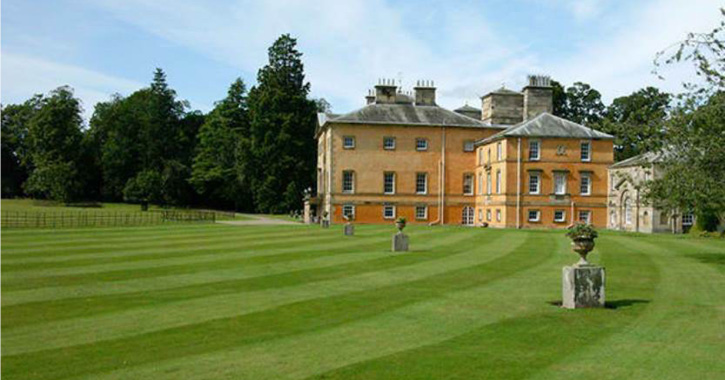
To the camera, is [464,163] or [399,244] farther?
[464,163]

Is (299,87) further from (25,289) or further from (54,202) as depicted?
(25,289)

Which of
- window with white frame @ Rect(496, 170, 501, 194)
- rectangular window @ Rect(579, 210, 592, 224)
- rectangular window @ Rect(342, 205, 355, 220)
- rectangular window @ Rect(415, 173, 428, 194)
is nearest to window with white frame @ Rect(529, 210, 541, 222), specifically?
window with white frame @ Rect(496, 170, 501, 194)

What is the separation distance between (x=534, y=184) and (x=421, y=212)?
10497 millimetres

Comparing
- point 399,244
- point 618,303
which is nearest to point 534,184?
point 399,244

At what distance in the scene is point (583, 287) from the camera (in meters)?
13.4

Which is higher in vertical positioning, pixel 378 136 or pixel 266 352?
pixel 378 136

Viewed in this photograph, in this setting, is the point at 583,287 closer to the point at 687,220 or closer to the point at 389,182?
the point at 687,220

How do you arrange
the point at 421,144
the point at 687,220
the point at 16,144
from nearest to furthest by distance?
the point at 687,220, the point at 421,144, the point at 16,144

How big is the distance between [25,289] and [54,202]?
262 feet

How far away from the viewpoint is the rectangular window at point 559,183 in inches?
2317

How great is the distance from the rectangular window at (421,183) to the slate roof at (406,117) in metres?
4.68

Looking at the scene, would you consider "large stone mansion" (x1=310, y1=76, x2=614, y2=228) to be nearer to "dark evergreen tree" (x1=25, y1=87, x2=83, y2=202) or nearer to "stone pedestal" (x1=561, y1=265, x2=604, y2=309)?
"dark evergreen tree" (x1=25, y1=87, x2=83, y2=202)

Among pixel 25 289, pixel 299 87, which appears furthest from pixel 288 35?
pixel 25 289

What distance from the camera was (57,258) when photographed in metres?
22.5
